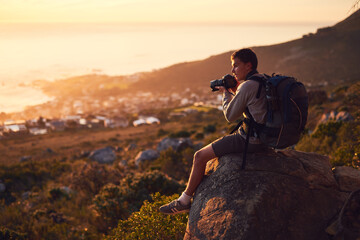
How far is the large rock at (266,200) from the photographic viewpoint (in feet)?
10.1

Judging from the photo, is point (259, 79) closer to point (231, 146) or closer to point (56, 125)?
point (231, 146)

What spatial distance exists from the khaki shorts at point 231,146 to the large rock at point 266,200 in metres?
0.14

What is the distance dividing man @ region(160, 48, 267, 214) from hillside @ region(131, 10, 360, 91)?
154ft

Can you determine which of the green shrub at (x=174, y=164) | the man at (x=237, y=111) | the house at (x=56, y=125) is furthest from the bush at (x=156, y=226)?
the house at (x=56, y=125)

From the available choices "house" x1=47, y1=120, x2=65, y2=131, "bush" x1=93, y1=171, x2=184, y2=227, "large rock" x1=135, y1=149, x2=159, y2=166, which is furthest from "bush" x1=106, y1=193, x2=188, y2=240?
"house" x1=47, y1=120, x2=65, y2=131

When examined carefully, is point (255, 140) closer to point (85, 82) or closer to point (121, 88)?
point (121, 88)

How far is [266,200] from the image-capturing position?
3225 mm

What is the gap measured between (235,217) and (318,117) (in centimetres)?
1783

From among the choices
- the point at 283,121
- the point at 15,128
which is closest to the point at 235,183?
the point at 283,121

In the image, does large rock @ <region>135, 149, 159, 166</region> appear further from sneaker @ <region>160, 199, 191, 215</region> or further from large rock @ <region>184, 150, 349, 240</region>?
large rock @ <region>184, 150, 349, 240</region>

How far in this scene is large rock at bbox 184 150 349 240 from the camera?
3080mm

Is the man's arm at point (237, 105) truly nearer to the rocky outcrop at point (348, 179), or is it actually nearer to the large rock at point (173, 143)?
the rocky outcrop at point (348, 179)

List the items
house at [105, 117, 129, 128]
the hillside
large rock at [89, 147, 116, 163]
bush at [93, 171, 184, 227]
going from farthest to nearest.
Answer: the hillside
house at [105, 117, 129, 128]
large rock at [89, 147, 116, 163]
bush at [93, 171, 184, 227]

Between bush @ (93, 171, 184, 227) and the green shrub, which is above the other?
bush @ (93, 171, 184, 227)
